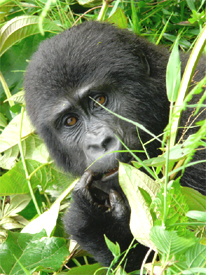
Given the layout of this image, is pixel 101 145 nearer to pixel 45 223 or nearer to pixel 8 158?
pixel 45 223

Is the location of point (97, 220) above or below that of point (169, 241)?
below

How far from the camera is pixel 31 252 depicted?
81.0 inches

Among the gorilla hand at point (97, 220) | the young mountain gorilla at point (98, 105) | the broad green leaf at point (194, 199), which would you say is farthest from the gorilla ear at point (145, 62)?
the broad green leaf at point (194, 199)

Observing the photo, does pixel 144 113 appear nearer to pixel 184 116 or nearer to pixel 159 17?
pixel 184 116

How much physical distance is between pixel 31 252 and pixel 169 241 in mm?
1180

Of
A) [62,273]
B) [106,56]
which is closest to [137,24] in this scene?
[106,56]

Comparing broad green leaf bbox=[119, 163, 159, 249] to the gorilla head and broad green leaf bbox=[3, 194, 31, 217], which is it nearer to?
the gorilla head

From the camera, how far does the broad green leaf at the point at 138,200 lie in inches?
56.4

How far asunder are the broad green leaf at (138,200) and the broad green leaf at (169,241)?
22 cm

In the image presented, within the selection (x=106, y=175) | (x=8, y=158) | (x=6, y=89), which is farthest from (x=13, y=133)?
(x=106, y=175)

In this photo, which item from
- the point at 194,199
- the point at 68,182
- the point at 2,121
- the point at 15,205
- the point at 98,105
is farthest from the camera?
the point at 2,121

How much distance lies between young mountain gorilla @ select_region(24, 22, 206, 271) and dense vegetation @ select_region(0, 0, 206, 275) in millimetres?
269

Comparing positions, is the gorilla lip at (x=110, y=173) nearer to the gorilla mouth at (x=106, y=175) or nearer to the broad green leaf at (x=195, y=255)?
the gorilla mouth at (x=106, y=175)

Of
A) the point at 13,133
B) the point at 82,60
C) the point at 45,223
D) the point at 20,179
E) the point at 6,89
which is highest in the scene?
the point at 82,60
